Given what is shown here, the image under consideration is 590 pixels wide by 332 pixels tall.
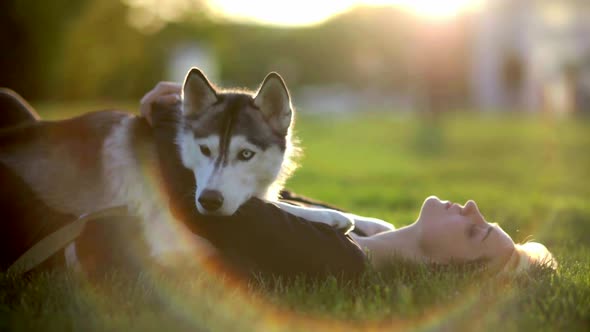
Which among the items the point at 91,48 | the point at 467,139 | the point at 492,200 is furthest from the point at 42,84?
the point at 492,200

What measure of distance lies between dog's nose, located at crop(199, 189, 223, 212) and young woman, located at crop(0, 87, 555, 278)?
0.07 metres

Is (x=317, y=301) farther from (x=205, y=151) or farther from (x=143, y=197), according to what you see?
(x=143, y=197)

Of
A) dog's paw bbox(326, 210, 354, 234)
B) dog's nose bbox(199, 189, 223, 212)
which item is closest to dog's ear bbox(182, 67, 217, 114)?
dog's nose bbox(199, 189, 223, 212)

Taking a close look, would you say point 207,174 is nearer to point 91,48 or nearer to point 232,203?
point 232,203

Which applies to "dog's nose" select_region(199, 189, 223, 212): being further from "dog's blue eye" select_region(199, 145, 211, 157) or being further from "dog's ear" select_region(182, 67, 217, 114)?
"dog's ear" select_region(182, 67, 217, 114)

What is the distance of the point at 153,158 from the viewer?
157 inches

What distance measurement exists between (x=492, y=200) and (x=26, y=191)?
593cm

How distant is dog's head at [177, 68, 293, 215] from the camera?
3.57 metres

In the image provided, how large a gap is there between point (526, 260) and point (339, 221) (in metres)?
1.17

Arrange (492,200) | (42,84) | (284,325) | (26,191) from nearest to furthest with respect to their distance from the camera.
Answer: (284,325), (26,191), (492,200), (42,84)

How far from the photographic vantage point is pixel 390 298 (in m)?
3.35

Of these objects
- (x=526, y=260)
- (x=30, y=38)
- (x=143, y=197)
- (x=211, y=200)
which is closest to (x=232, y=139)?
(x=211, y=200)

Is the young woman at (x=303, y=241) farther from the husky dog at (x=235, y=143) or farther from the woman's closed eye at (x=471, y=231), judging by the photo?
the husky dog at (x=235, y=143)

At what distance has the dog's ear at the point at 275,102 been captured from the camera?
12.9 ft
